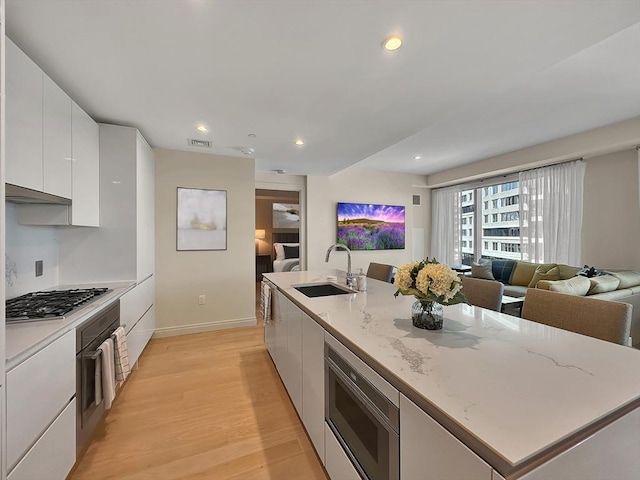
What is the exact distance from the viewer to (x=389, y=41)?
1521 mm

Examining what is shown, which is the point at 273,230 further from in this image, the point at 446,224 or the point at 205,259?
the point at 446,224

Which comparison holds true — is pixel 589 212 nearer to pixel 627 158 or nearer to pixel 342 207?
pixel 627 158

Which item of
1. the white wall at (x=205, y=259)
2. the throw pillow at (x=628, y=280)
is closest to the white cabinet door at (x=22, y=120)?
the white wall at (x=205, y=259)

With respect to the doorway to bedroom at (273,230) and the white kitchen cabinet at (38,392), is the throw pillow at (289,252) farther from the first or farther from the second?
the white kitchen cabinet at (38,392)

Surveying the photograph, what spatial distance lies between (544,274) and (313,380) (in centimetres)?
378

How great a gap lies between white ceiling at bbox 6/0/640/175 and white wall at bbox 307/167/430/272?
6.67 ft

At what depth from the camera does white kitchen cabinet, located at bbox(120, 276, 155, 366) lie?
7.44ft

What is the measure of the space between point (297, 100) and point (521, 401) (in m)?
2.25

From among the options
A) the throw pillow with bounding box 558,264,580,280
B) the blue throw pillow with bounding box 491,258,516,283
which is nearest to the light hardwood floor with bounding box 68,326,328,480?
the throw pillow with bounding box 558,264,580,280

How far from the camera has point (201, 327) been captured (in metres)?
3.63

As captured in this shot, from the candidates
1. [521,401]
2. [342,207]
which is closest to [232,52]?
[521,401]

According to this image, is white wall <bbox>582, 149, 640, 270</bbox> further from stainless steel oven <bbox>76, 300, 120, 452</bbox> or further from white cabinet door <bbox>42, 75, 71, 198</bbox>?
white cabinet door <bbox>42, 75, 71, 198</bbox>

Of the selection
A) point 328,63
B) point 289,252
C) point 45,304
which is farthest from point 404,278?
point 289,252

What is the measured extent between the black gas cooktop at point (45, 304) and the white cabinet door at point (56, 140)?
2.24ft
